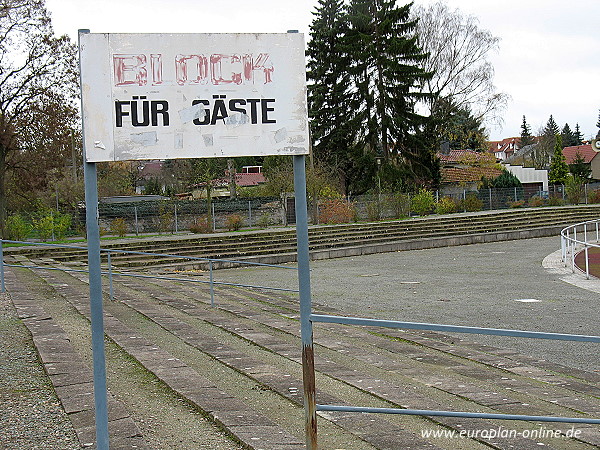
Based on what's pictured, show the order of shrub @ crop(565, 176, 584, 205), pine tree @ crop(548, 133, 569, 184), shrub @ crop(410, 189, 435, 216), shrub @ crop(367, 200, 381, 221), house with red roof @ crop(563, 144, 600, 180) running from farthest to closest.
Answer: house with red roof @ crop(563, 144, 600, 180), pine tree @ crop(548, 133, 569, 184), shrub @ crop(565, 176, 584, 205), shrub @ crop(410, 189, 435, 216), shrub @ crop(367, 200, 381, 221)

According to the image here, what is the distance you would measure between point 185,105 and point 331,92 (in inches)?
1893

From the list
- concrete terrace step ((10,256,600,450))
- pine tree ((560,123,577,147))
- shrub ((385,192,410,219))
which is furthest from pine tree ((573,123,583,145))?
concrete terrace step ((10,256,600,450))

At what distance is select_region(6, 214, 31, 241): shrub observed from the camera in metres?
29.8

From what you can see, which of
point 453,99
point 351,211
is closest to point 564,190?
point 453,99

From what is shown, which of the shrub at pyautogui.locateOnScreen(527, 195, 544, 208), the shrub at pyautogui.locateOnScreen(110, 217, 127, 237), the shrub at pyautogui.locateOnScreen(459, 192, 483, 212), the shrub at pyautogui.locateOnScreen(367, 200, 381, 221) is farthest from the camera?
the shrub at pyautogui.locateOnScreen(527, 195, 544, 208)

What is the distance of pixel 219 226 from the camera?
37.5 m

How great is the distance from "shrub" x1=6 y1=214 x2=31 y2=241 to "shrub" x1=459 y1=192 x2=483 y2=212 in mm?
27068

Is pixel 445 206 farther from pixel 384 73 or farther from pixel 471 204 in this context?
pixel 384 73

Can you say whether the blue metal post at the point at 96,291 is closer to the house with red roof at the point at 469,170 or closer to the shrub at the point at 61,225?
the shrub at the point at 61,225

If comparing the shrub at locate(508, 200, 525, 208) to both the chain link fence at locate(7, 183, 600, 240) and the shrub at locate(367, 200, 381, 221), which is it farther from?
the shrub at locate(367, 200, 381, 221)

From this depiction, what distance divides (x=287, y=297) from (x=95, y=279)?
35.8 ft

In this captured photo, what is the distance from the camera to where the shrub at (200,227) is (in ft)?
112

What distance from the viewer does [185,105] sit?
3373 mm

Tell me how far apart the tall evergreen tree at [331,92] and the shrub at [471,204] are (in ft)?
27.6
